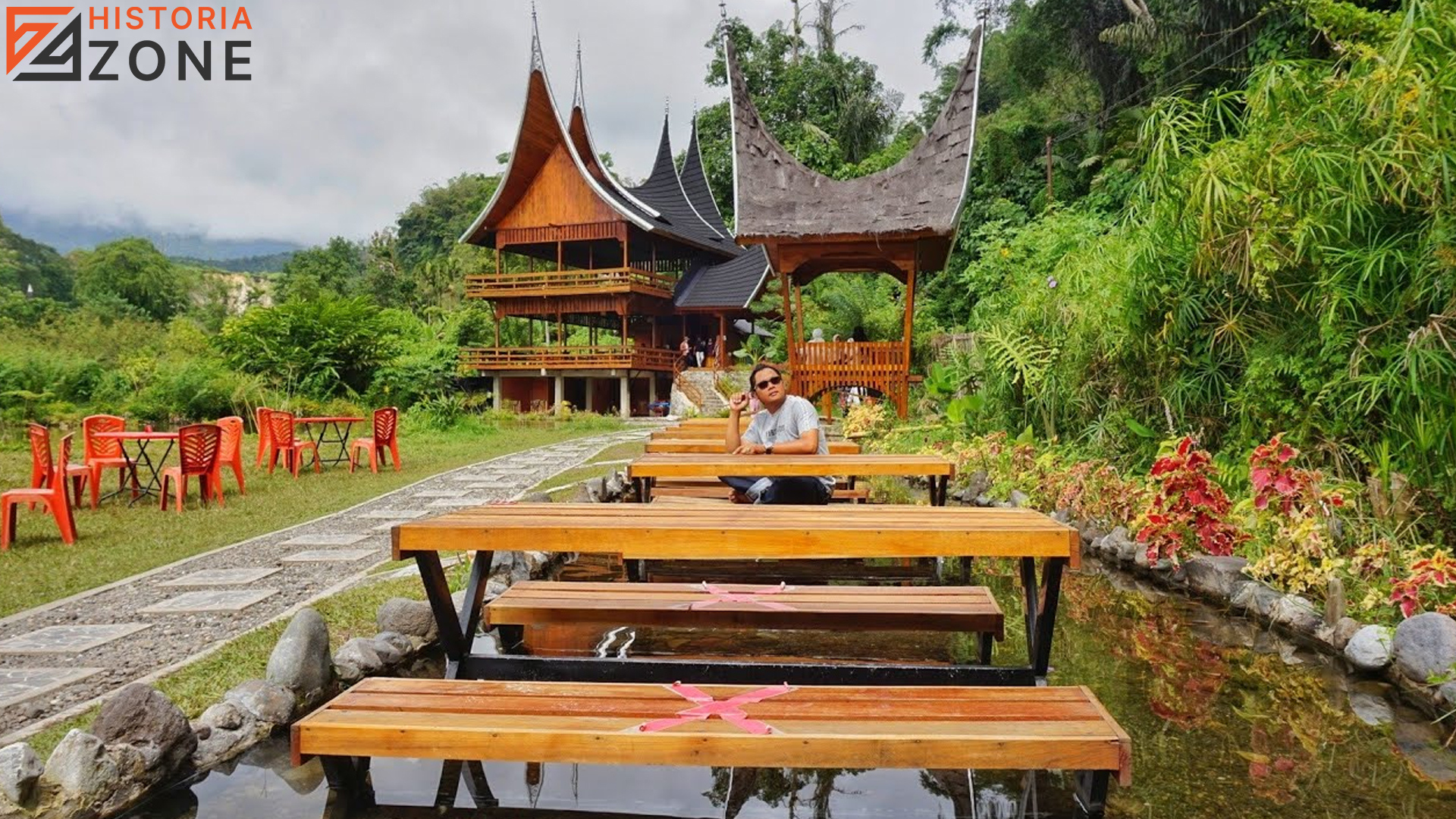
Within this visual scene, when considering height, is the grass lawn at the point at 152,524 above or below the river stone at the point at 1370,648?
below

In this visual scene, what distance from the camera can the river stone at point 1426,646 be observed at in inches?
109

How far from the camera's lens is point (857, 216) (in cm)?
1056

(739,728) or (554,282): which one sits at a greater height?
(554,282)

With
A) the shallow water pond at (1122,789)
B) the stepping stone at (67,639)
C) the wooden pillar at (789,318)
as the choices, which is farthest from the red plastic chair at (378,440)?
the shallow water pond at (1122,789)

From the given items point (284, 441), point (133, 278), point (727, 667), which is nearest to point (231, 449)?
point (284, 441)

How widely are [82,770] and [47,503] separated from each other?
468 cm

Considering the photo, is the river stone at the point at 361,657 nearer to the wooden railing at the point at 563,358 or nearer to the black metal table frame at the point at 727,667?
the black metal table frame at the point at 727,667

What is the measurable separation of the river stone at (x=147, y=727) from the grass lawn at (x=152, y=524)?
2.46 meters

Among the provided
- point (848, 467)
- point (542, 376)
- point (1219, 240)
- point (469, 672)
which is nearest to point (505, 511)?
point (469, 672)

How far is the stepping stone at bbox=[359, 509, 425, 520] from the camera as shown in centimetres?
646

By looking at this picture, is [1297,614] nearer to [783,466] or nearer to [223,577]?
[783,466]

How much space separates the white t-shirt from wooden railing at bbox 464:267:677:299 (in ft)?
57.1

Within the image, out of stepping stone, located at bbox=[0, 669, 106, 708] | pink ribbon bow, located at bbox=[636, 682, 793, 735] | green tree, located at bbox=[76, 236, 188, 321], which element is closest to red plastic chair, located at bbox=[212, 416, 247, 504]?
stepping stone, located at bbox=[0, 669, 106, 708]

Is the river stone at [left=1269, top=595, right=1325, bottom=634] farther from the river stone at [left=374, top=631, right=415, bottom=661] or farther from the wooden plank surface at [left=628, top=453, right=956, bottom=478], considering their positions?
the river stone at [left=374, top=631, right=415, bottom=661]
